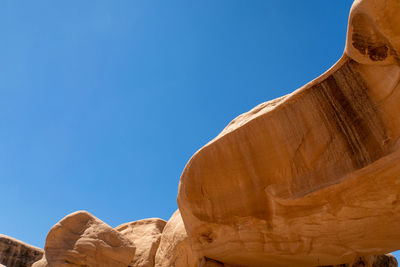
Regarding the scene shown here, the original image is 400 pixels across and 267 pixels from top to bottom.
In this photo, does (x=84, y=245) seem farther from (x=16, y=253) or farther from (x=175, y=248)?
→ (x=16, y=253)

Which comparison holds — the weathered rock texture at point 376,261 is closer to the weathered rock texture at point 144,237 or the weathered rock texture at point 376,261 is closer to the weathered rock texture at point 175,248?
the weathered rock texture at point 175,248

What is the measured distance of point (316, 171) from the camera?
482cm

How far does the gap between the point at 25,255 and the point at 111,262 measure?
4909 millimetres

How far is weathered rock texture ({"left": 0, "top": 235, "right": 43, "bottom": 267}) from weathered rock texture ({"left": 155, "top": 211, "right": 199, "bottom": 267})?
18.0 feet

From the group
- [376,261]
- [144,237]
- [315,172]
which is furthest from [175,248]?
[376,261]

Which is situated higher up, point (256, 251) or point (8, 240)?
point (8, 240)

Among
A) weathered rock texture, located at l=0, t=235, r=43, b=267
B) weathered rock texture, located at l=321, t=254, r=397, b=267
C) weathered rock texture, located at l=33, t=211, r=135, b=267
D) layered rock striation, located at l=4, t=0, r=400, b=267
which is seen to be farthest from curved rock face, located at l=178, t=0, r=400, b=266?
weathered rock texture, located at l=0, t=235, r=43, b=267

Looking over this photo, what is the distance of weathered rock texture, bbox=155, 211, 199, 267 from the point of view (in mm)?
7387

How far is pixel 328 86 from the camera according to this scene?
459 centimetres

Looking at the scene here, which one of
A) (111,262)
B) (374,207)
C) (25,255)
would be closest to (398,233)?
(374,207)

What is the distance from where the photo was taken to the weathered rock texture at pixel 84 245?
773 centimetres

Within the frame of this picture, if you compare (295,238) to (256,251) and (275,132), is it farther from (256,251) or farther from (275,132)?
(275,132)

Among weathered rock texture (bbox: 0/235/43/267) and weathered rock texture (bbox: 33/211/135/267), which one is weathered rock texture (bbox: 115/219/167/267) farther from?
weathered rock texture (bbox: 0/235/43/267)

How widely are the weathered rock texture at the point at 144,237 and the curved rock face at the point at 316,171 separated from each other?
154 inches
